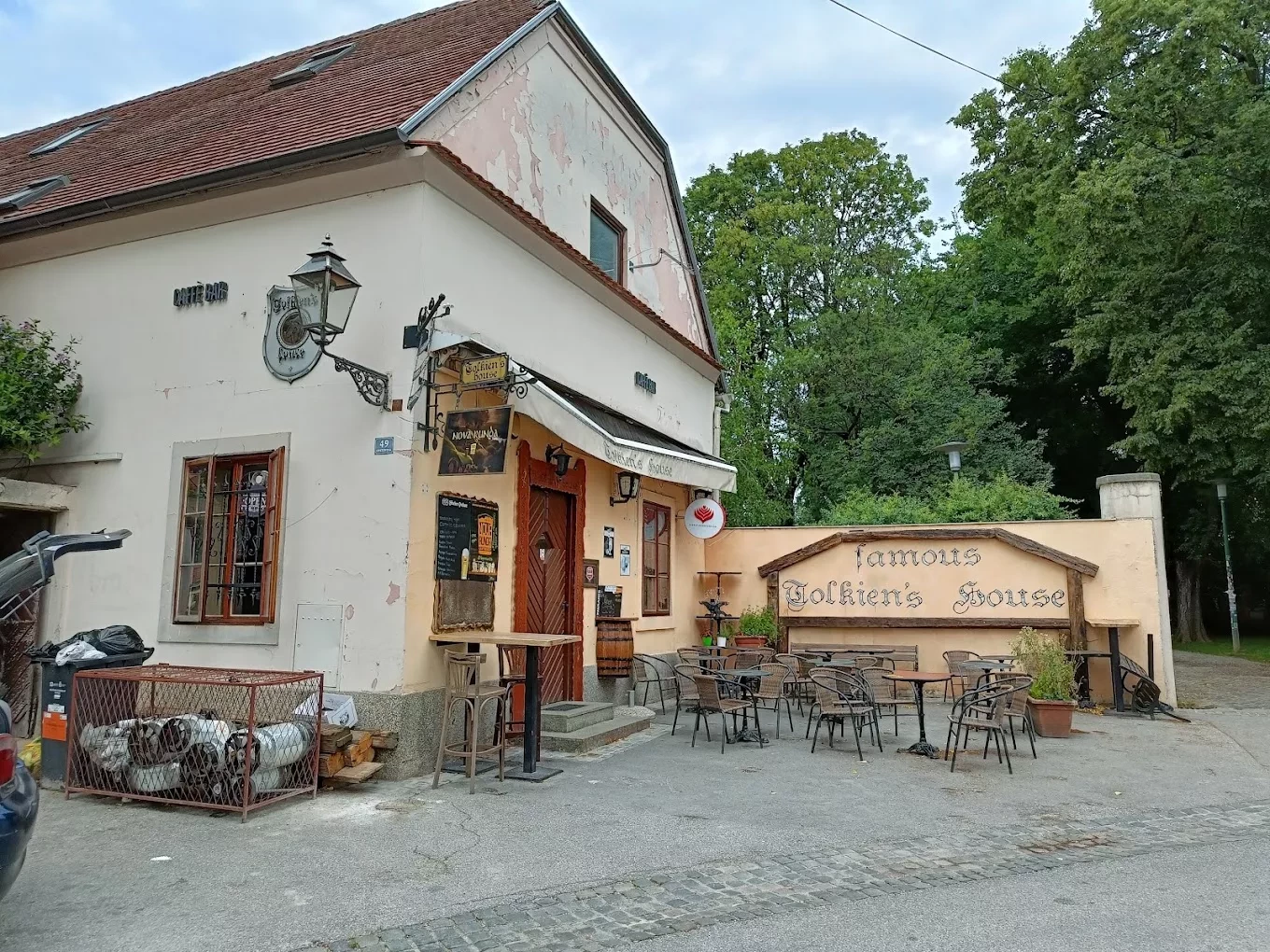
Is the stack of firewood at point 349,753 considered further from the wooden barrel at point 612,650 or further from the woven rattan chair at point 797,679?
the woven rattan chair at point 797,679

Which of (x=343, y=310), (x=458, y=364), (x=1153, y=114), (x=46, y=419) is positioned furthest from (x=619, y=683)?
(x=1153, y=114)

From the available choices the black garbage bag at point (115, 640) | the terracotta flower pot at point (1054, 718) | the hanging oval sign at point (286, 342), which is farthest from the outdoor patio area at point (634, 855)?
the hanging oval sign at point (286, 342)

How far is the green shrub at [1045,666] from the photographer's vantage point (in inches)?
383

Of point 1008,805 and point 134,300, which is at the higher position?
point 134,300

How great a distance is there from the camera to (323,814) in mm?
5902

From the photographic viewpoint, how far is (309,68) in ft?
35.1

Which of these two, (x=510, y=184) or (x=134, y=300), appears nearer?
(x=134, y=300)

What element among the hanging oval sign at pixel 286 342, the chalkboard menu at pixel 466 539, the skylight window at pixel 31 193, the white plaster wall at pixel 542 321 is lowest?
the chalkboard menu at pixel 466 539

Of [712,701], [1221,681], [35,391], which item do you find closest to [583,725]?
[712,701]

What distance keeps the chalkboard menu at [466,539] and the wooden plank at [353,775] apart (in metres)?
1.57

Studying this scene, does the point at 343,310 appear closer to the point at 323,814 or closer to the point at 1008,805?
the point at 323,814

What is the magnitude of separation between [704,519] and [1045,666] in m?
4.72

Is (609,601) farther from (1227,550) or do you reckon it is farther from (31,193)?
(1227,550)

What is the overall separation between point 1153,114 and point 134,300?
1729cm
